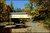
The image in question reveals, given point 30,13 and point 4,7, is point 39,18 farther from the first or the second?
point 4,7

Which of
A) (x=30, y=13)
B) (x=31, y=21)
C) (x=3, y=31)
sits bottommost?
(x=3, y=31)

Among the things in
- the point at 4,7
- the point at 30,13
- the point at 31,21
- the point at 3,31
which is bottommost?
the point at 3,31

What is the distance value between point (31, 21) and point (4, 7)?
0.58 metres

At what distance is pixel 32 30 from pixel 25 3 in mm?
546

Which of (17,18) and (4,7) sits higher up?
(4,7)

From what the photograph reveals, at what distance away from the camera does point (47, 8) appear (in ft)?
6.44

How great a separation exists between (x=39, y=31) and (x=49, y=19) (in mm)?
295

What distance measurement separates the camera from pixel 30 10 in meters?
1.96

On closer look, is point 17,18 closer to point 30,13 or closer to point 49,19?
point 30,13

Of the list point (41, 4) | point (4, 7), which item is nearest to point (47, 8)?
point (41, 4)

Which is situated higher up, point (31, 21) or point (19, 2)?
point (19, 2)

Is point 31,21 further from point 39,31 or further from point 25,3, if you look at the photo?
point 25,3

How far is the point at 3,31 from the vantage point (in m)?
1.94

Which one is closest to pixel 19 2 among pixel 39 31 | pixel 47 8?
pixel 47 8
